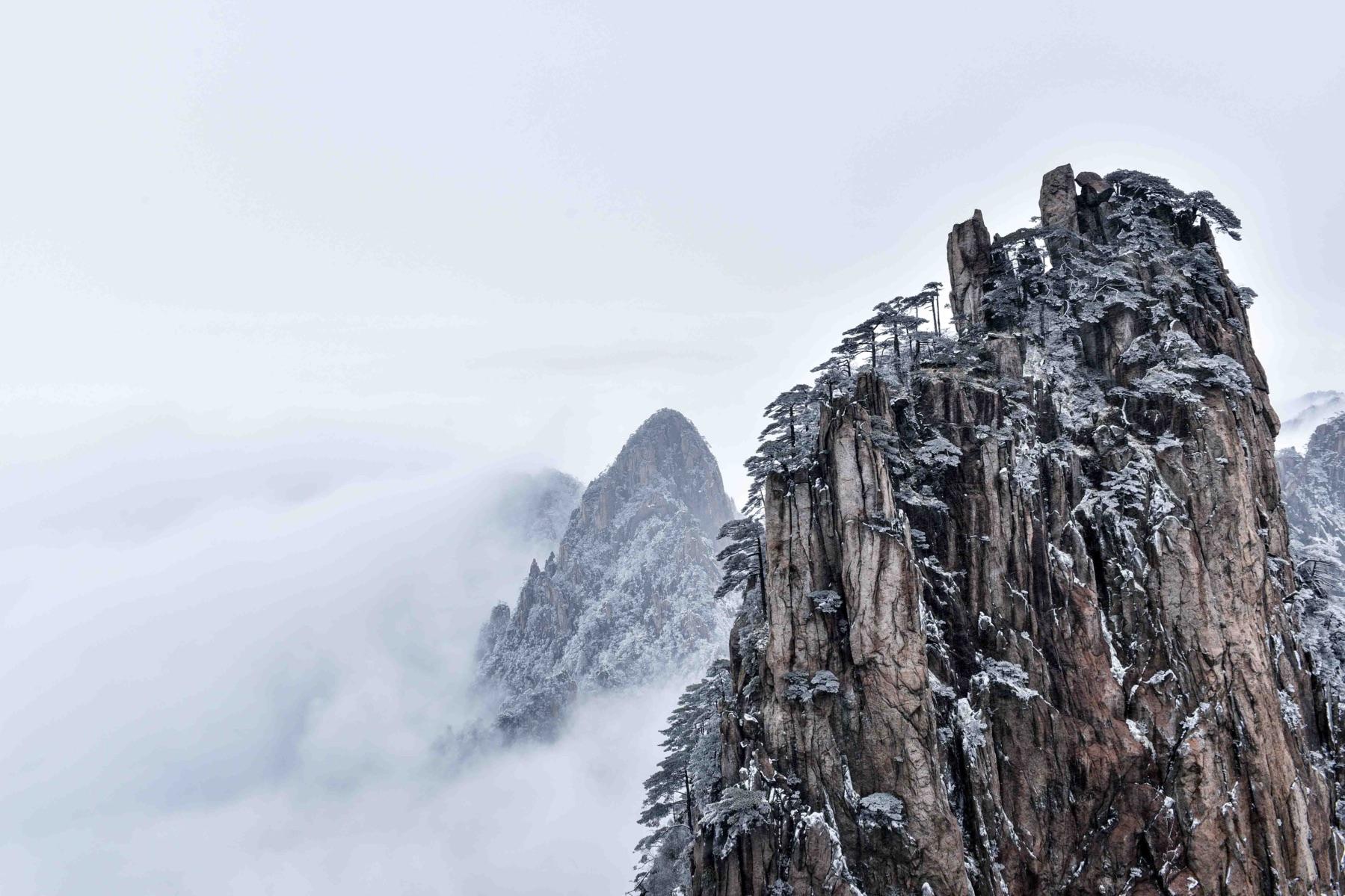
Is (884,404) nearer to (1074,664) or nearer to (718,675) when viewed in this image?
(1074,664)

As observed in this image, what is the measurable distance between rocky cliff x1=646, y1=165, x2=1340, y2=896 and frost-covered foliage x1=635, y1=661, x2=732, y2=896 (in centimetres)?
258

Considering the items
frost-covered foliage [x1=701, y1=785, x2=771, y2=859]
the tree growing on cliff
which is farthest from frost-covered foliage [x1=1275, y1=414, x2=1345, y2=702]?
frost-covered foliage [x1=701, y1=785, x2=771, y2=859]

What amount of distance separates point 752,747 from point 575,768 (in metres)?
148

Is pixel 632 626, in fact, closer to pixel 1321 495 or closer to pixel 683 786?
pixel 683 786

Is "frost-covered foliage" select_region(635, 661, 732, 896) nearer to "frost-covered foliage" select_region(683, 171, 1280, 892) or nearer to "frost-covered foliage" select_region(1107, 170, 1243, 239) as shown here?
"frost-covered foliage" select_region(683, 171, 1280, 892)

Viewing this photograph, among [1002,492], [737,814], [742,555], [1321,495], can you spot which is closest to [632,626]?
[742,555]

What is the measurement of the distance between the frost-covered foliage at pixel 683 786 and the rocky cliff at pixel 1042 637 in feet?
8.47

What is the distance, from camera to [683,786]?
214 ft

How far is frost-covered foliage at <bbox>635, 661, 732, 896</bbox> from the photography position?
191ft

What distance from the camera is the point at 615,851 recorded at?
15888 centimetres

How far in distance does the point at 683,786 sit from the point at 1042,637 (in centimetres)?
3262

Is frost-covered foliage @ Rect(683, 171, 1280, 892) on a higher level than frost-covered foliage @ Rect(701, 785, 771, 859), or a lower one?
higher

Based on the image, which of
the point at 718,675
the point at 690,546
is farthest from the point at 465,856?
the point at 718,675

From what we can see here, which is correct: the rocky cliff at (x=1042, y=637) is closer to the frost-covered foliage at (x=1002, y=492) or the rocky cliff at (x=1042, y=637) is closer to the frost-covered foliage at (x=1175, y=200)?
the frost-covered foliage at (x=1002, y=492)
